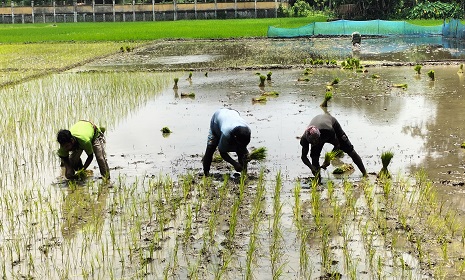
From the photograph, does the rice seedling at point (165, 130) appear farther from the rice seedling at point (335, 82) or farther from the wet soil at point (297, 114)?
the rice seedling at point (335, 82)

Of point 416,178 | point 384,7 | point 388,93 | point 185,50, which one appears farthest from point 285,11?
point 416,178

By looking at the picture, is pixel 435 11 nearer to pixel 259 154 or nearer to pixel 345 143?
pixel 259 154

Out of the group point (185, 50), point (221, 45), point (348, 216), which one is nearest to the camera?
point (348, 216)

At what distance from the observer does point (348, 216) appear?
595 cm

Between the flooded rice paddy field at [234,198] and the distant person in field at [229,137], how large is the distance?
8.7 inches

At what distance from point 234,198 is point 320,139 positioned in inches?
40.8

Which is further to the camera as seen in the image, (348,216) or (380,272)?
(348,216)

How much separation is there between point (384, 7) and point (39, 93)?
31.0 m

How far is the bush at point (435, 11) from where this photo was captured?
37.7 m

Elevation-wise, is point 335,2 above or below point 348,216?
above

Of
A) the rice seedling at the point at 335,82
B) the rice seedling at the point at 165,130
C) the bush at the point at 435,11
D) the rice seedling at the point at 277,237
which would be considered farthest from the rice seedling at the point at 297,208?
the bush at the point at 435,11

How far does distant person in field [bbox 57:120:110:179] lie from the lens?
661 cm

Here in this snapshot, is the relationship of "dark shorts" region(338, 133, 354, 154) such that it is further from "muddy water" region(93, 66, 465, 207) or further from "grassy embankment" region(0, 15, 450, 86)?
"grassy embankment" region(0, 15, 450, 86)

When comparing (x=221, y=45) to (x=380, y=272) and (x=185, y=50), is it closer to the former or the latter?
(x=185, y=50)
